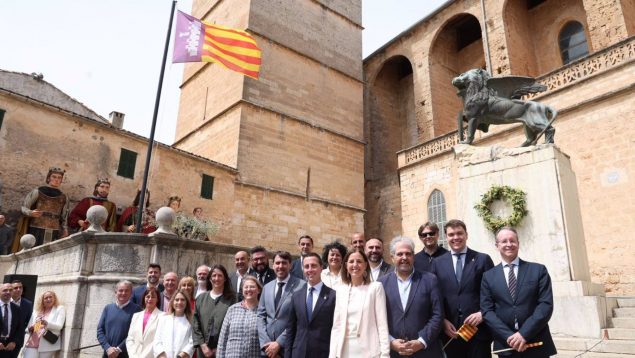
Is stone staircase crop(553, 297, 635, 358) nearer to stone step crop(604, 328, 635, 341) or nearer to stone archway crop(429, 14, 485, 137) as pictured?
stone step crop(604, 328, 635, 341)

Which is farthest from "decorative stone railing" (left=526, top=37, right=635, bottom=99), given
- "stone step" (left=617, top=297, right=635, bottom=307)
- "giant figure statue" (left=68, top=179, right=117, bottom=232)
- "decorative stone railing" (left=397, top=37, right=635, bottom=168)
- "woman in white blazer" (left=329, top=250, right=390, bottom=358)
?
"giant figure statue" (left=68, top=179, right=117, bottom=232)

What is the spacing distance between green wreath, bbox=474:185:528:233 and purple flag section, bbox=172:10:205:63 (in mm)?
6708

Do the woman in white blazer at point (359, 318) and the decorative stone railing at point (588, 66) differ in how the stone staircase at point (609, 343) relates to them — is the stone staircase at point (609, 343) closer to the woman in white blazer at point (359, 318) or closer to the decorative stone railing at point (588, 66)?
the woman in white blazer at point (359, 318)

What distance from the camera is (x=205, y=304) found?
13.7 feet

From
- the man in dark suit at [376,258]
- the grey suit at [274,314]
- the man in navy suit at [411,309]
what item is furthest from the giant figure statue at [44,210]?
the man in navy suit at [411,309]

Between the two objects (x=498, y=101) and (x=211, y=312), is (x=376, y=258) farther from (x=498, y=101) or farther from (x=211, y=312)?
(x=498, y=101)

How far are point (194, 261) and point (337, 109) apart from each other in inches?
550

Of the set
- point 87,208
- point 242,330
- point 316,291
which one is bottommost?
point 242,330

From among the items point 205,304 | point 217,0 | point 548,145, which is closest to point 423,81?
point 217,0

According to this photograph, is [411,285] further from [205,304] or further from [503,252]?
[205,304]

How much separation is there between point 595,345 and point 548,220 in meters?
1.69

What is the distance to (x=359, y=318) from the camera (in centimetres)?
302

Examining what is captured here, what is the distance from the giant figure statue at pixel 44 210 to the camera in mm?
8703

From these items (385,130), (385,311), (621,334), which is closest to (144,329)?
(385,311)
